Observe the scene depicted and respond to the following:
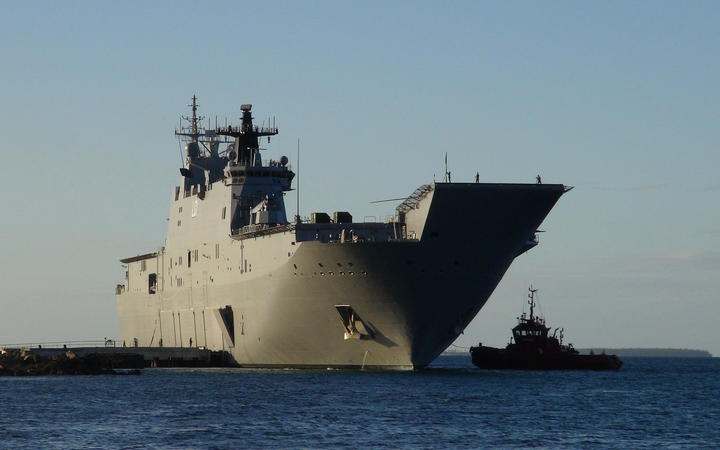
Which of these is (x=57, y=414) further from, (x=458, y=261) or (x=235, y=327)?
(x=235, y=327)

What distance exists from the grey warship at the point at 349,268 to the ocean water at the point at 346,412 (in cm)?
172

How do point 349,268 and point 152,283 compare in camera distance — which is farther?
point 152,283

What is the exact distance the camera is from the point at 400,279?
5334 centimetres

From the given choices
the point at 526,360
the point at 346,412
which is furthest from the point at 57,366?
the point at 346,412

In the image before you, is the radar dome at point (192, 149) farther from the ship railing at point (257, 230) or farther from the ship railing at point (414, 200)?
the ship railing at point (414, 200)

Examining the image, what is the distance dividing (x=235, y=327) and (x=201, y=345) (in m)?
6.63

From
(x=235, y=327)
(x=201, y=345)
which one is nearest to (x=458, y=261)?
(x=235, y=327)

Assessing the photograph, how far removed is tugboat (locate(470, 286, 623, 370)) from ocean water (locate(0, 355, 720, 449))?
15.3m

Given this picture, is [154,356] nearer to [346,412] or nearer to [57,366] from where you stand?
[57,366]

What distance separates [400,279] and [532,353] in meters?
26.8

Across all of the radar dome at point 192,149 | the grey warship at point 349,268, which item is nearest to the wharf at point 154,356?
the grey warship at point 349,268

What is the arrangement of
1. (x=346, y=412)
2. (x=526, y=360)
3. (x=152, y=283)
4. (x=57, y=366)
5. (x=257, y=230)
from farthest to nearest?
1. (x=152, y=283)
2. (x=526, y=360)
3. (x=57, y=366)
4. (x=257, y=230)
5. (x=346, y=412)

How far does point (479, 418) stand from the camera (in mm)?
41438

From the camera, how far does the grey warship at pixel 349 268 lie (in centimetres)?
5266
